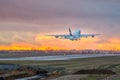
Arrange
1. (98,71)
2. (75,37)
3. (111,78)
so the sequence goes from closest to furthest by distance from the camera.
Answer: (111,78)
(98,71)
(75,37)

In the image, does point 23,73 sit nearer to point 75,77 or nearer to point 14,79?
point 14,79

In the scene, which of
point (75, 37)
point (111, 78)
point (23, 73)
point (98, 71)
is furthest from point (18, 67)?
point (75, 37)

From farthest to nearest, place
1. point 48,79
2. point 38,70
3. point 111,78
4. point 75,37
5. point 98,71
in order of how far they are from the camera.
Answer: point 75,37
point 38,70
point 98,71
point 48,79
point 111,78

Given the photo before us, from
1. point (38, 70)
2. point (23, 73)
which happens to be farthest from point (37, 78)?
point (38, 70)

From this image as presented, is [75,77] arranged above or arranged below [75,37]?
below

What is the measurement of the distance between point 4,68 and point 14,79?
48.0 feet

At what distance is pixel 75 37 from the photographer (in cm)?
17075

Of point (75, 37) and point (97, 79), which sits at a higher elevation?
point (75, 37)

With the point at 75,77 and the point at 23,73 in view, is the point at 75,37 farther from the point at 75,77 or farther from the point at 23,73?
the point at 75,77

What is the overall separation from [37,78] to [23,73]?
6.99 meters

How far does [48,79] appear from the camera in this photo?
52.7 meters

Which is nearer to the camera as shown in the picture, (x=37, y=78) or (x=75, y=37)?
(x=37, y=78)

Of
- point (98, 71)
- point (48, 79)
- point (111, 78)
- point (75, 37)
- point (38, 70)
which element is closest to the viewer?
point (111, 78)

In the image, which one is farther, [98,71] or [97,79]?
[98,71]
